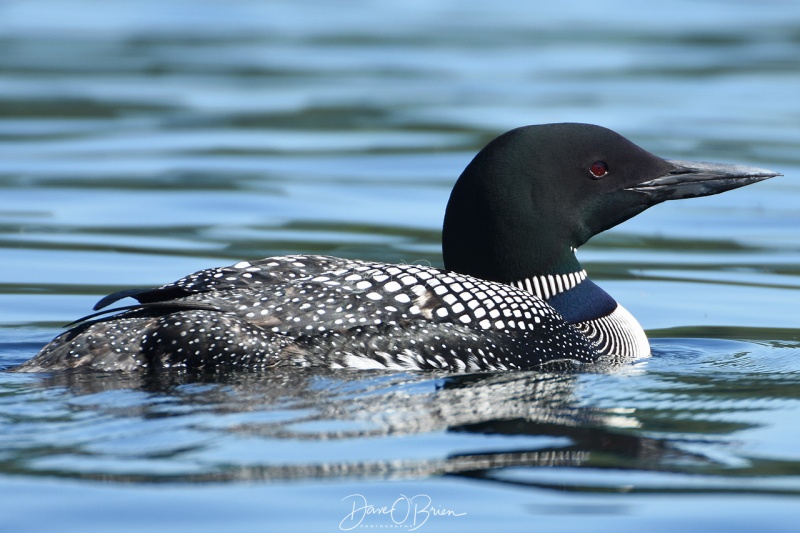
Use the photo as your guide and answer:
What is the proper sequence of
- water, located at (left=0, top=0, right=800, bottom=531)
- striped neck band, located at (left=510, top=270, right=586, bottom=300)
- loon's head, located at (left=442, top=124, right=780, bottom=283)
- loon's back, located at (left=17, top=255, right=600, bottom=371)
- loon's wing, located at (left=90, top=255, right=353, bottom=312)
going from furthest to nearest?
striped neck band, located at (left=510, top=270, right=586, bottom=300) < loon's head, located at (left=442, top=124, right=780, bottom=283) < loon's wing, located at (left=90, top=255, right=353, bottom=312) < loon's back, located at (left=17, top=255, right=600, bottom=371) < water, located at (left=0, top=0, right=800, bottom=531)

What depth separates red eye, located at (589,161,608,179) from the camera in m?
5.46

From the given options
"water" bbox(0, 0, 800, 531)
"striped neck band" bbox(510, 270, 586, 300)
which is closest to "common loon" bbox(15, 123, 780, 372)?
"striped neck band" bbox(510, 270, 586, 300)

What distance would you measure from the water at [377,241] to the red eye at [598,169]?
0.73 m

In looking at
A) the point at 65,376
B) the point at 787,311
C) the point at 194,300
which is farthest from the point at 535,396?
the point at 787,311

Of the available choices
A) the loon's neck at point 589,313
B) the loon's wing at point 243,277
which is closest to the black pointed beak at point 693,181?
the loon's neck at point 589,313

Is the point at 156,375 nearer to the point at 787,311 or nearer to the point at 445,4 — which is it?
the point at 787,311

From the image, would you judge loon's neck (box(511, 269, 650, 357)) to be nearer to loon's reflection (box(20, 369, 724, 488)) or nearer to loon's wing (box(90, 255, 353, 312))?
loon's reflection (box(20, 369, 724, 488))

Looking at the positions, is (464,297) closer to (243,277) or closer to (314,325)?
(314,325)

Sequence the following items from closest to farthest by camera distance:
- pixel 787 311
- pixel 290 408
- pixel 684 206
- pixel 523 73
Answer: pixel 290 408 → pixel 787 311 → pixel 684 206 → pixel 523 73

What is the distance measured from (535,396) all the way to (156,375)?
1200mm

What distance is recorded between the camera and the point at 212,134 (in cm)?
1077

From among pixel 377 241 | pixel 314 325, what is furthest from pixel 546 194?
pixel 377 241

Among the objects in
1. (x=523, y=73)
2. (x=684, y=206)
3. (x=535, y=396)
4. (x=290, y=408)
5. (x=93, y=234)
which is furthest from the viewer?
(x=523, y=73)

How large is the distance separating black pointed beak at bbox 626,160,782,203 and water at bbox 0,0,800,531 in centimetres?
62
